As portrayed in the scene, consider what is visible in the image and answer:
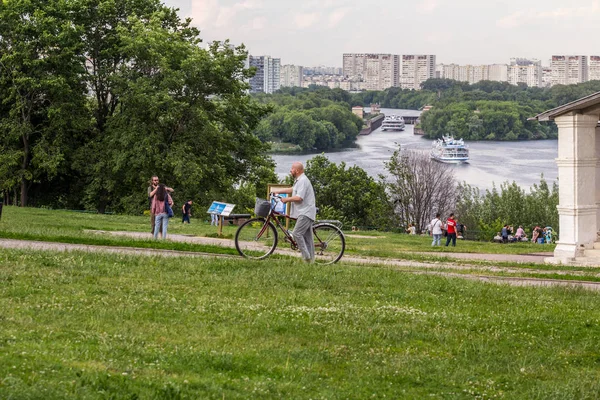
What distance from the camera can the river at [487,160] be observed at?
132500 millimetres

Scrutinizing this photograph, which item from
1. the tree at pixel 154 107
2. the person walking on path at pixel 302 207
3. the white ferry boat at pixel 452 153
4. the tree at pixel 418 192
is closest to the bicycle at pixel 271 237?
the person walking on path at pixel 302 207

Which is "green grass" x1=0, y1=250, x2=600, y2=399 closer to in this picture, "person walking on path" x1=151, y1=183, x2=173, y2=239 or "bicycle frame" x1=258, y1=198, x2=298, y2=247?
"bicycle frame" x1=258, y1=198, x2=298, y2=247

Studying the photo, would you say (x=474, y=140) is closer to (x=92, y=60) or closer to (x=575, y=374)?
(x=92, y=60)

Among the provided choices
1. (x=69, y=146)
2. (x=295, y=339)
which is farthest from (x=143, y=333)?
(x=69, y=146)

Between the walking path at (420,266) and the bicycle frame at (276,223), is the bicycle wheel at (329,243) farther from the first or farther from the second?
the walking path at (420,266)

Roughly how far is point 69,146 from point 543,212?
33811mm

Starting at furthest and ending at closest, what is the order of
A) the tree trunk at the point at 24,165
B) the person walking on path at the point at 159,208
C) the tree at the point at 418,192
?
the tree at the point at 418,192, the tree trunk at the point at 24,165, the person walking on path at the point at 159,208

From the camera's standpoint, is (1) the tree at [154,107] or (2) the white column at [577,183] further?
(1) the tree at [154,107]

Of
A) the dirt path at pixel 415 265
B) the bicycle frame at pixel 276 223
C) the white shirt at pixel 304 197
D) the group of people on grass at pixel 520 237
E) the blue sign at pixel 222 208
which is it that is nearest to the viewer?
the white shirt at pixel 304 197

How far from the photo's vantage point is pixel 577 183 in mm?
24000

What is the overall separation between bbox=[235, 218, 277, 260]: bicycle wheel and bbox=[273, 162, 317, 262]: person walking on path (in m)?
0.57

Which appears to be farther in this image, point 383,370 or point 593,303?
point 593,303

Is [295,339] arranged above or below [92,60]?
below

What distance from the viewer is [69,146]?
47469 millimetres
